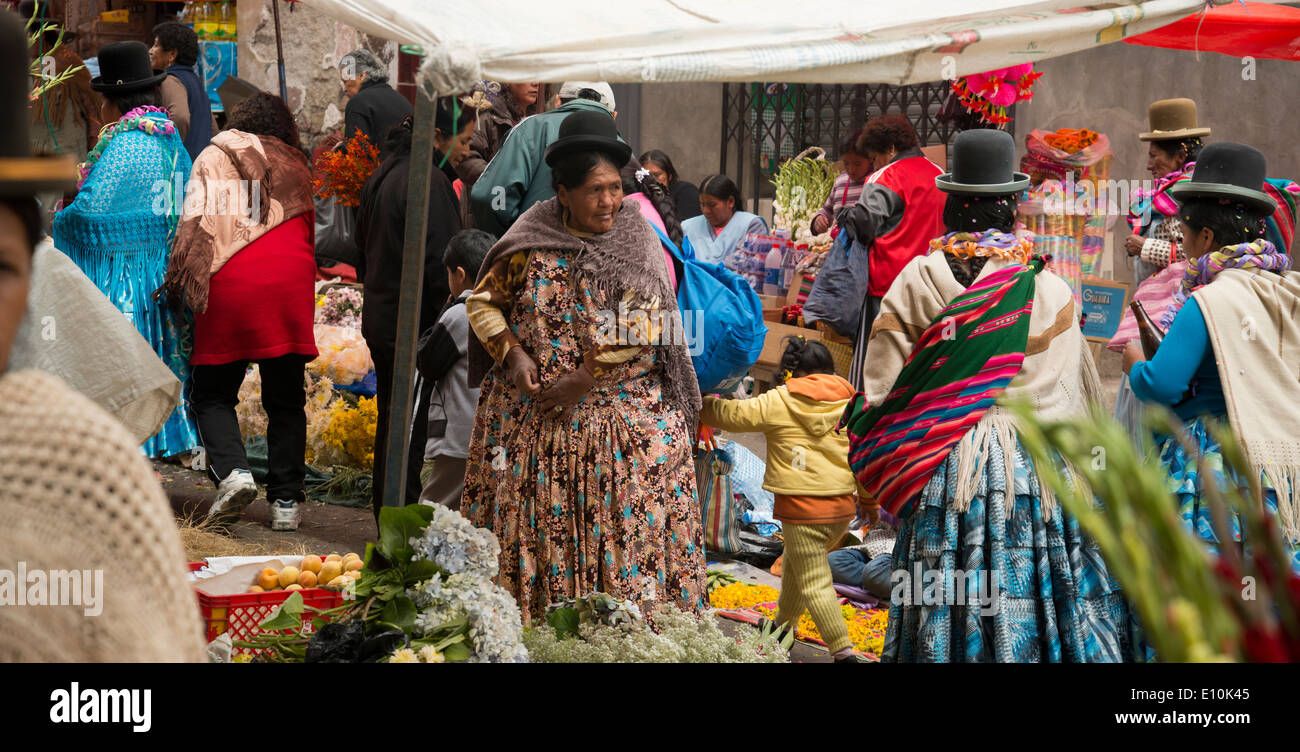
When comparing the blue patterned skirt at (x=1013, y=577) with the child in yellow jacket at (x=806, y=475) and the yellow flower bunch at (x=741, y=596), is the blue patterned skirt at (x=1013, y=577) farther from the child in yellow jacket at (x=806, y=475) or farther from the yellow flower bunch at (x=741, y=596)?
the yellow flower bunch at (x=741, y=596)

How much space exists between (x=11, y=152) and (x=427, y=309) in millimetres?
4864

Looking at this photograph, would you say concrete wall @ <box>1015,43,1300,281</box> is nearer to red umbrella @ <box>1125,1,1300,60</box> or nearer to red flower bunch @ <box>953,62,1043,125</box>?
red umbrella @ <box>1125,1,1300,60</box>

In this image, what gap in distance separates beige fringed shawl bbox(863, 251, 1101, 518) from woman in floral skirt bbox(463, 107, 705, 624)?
0.68m

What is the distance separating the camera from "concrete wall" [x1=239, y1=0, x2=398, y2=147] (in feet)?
31.9

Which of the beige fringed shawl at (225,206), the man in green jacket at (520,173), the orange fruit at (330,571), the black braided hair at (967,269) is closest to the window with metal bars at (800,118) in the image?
the man in green jacket at (520,173)

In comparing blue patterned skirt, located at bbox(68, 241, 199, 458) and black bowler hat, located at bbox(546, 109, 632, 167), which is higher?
black bowler hat, located at bbox(546, 109, 632, 167)

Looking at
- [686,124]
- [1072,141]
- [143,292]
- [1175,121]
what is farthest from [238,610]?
[686,124]

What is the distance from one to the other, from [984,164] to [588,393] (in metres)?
1.49

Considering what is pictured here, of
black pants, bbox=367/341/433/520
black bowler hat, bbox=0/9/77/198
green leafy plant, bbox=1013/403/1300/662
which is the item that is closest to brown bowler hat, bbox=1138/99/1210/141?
black pants, bbox=367/341/433/520

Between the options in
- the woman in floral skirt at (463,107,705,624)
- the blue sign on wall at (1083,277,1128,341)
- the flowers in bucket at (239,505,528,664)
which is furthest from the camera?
the blue sign on wall at (1083,277,1128,341)

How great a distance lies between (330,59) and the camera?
9711mm

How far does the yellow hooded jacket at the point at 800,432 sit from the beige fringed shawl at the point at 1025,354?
696 millimetres
